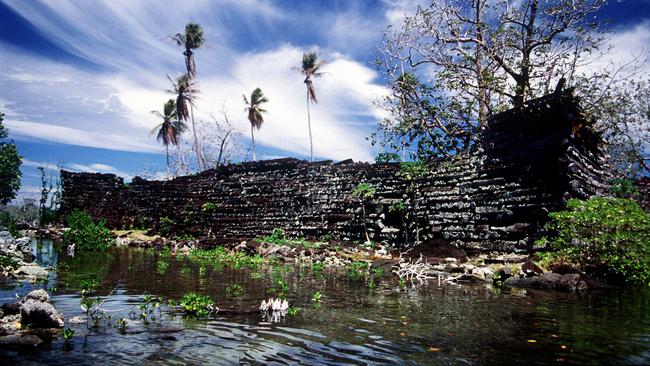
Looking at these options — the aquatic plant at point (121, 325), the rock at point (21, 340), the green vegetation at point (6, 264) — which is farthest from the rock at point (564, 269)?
the green vegetation at point (6, 264)

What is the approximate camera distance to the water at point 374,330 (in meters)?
3.31

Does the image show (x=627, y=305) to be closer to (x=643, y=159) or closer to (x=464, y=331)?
(x=464, y=331)

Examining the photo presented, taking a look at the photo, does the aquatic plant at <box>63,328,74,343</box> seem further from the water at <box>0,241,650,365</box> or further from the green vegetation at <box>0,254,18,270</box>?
the green vegetation at <box>0,254,18,270</box>

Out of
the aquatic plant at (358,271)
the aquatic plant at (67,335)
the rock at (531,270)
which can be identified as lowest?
the aquatic plant at (358,271)

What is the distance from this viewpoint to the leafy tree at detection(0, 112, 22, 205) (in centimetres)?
3659

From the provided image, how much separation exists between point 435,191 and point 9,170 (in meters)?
42.3

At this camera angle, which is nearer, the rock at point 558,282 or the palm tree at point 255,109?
the rock at point 558,282

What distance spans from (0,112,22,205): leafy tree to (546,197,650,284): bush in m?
44.3

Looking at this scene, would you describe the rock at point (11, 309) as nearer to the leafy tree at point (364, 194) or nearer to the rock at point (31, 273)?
the rock at point (31, 273)

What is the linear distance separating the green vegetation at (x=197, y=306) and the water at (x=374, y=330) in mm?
192

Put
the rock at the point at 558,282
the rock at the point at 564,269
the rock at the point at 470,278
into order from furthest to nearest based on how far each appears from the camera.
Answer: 1. the rock at the point at 470,278
2. the rock at the point at 564,269
3. the rock at the point at 558,282

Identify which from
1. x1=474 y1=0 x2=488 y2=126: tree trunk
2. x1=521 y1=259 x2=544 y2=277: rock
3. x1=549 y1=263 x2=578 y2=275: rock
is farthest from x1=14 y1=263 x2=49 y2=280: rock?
x1=474 y1=0 x2=488 y2=126: tree trunk

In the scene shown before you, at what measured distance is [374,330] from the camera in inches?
170

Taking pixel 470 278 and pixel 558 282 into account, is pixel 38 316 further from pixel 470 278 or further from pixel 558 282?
pixel 558 282
